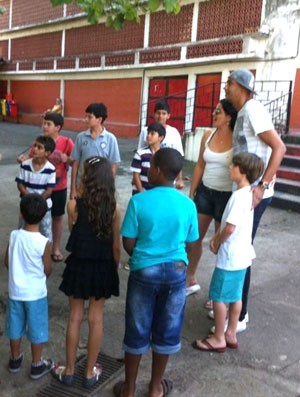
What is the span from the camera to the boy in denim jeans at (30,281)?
2756 millimetres

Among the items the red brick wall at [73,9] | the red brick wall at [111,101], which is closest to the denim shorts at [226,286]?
the red brick wall at [111,101]

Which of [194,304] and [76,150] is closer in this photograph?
[194,304]

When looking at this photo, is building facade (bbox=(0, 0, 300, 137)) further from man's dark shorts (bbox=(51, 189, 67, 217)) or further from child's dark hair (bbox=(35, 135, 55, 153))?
child's dark hair (bbox=(35, 135, 55, 153))

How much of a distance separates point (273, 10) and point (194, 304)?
11131mm

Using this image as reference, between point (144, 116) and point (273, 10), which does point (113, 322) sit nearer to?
point (273, 10)

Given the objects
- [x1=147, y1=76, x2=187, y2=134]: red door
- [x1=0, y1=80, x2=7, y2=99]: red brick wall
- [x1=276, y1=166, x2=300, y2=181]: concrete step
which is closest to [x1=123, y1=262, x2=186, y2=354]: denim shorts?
[x1=276, y1=166, x2=300, y2=181]: concrete step

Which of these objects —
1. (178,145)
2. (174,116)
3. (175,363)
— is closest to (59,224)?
(178,145)

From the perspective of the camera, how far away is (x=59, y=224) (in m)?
4.88

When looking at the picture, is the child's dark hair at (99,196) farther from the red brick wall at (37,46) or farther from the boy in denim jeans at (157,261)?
the red brick wall at (37,46)

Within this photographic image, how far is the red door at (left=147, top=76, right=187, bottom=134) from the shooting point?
15.9 metres

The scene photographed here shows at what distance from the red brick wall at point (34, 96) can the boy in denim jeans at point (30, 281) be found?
68.9 ft

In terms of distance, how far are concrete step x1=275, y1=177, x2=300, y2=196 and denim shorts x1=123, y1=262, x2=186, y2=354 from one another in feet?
20.3

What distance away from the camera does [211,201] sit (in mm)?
3836

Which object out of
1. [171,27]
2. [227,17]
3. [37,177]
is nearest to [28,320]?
[37,177]
